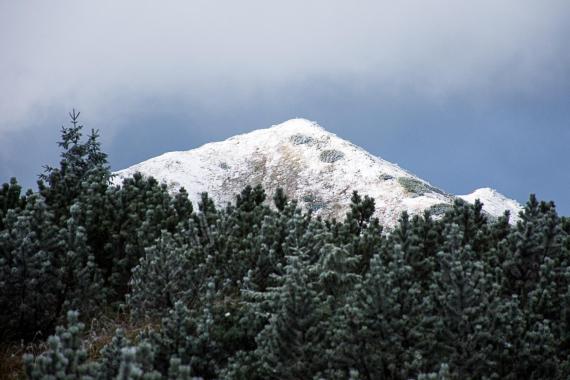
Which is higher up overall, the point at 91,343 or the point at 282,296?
the point at 282,296

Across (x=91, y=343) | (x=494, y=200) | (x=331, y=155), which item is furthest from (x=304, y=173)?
(x=91, y=343)

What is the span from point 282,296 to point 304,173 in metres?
49.8

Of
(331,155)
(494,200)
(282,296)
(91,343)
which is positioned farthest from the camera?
(331,155)

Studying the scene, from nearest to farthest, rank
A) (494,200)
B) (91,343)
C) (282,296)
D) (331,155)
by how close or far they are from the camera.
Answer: (282,296), (91,343), (494,200), (331,155)

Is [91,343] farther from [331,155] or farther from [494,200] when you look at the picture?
[331,155]

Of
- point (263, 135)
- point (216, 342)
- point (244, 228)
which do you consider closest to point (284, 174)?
point (263, 135)

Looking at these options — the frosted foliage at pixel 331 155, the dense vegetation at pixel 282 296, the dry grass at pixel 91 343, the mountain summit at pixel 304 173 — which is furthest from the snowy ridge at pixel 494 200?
the dry grass at pixel 91 343

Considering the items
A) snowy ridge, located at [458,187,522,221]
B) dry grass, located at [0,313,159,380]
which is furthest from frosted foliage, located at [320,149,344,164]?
dry grass, located at [0,313,159,380]

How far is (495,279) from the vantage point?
8406mm

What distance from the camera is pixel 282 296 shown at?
610 cm

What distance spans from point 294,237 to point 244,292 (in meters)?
1.08

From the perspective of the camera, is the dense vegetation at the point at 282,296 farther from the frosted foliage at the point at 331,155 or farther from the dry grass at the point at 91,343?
the frosted foliage at the point at 331,155

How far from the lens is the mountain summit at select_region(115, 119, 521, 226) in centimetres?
4828

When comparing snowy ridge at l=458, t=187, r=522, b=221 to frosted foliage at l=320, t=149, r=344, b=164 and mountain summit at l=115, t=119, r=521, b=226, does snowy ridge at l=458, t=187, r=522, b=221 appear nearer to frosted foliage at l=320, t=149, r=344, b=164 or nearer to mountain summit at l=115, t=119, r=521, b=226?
mountain summit at l=115, t=119, r=521, b=226
